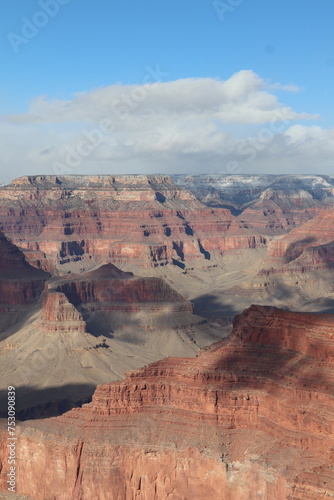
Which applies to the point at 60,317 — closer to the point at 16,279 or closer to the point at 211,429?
the point at 16,279

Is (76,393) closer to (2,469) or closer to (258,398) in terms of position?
(2,469)

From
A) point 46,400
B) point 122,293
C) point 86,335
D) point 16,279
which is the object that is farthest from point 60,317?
point 16,279

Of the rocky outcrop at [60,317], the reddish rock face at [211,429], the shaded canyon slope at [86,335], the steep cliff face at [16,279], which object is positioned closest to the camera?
the reddish rock face at [211,429]

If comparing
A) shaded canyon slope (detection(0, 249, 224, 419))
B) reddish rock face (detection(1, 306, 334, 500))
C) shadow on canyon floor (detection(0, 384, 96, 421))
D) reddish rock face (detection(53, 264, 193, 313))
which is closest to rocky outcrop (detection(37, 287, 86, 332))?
shaded canyon slope (detection(0, 249, 224, 419))

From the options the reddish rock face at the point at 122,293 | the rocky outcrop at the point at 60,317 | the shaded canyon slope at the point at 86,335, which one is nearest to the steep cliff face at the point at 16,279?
the shaded canyon slope at the point at 86,335

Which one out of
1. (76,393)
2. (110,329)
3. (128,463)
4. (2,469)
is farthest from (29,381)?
(128,463)

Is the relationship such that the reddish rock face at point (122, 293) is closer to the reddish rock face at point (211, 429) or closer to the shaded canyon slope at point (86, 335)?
the shaded canyon slope at point (86, 335)
